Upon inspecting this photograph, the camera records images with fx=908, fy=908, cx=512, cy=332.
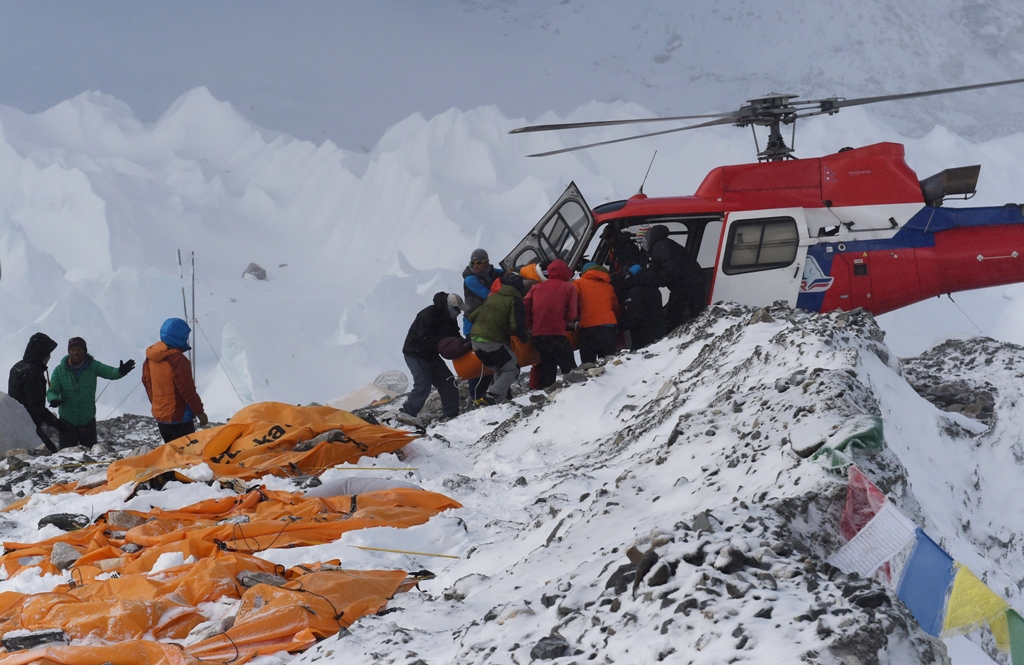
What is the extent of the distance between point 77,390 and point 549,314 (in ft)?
11.4

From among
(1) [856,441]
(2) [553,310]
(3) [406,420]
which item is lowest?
(3) [406,420]

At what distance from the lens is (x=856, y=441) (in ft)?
9.25

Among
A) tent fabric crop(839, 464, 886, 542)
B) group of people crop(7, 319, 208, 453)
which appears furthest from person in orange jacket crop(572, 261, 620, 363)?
tent fabric crop(839, 464, 886, 542)

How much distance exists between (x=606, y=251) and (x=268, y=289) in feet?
36.3

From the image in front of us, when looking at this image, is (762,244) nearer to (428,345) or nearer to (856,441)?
(428,345)

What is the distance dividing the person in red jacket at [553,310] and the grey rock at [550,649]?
4546mm

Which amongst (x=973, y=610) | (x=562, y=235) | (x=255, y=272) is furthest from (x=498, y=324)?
(x=255, y=272)

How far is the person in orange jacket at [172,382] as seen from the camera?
231 inches

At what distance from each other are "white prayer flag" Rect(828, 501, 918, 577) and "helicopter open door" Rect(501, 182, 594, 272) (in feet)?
16.2

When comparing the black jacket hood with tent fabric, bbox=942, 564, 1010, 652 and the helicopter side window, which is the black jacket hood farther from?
tent fabric, bbox=942, 564, 1010, 652

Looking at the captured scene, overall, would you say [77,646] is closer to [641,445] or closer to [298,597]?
[298,597]

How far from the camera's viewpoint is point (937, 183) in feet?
22.0

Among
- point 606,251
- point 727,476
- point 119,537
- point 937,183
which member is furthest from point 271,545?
point 937,183

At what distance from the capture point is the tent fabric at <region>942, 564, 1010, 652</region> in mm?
1794
